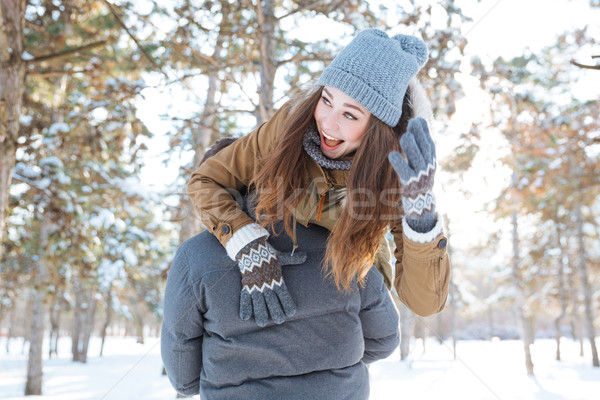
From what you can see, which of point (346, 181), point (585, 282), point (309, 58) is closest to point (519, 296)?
point (585, 282)

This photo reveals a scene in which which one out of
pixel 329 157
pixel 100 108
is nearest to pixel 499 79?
pixel 329 157

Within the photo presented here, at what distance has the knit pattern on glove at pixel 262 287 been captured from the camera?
145 cm

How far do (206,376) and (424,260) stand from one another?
0.80m

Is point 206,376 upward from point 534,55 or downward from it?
downward

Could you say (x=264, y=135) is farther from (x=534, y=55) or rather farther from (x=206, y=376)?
(x=534, y=55)

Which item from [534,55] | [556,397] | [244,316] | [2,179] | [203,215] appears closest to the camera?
[244,316]

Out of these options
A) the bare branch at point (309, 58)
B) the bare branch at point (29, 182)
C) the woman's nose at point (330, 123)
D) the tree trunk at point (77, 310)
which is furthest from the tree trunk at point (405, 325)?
the tree trunk at point (77, 310)

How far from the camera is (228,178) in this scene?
1.73 m

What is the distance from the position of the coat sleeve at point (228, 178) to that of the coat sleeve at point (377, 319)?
50 cm

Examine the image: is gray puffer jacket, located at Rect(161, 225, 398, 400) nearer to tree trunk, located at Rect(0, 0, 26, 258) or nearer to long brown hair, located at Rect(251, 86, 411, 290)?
long brown hair, located at Rect(251, 86, 411, 290)

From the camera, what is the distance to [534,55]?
36.2ft

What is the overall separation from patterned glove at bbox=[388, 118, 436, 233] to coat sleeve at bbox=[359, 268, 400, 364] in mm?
362

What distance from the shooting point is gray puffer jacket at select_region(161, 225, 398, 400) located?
146 cm

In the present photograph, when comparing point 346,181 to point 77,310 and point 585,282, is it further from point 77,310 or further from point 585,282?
point 77,310
